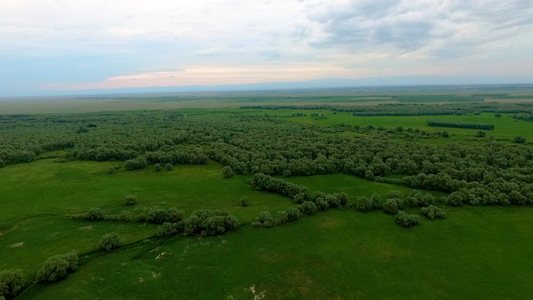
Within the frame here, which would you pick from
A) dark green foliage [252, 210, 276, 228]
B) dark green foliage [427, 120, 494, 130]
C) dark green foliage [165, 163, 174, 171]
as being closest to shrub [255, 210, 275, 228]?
→ dark green foliage [252, 210, 276, 228]

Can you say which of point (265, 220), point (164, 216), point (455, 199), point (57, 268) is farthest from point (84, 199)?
point (455, 199)

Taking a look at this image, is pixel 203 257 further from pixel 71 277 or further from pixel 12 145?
pixel 12 145

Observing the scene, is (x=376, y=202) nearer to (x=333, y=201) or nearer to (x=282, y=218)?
(x=333, y=201)

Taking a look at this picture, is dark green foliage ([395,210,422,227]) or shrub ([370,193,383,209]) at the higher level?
shrub ([370,193,383,209])

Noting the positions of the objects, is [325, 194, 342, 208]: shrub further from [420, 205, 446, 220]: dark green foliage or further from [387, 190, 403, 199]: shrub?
[420, 205, 446, 220]: dark green foliage

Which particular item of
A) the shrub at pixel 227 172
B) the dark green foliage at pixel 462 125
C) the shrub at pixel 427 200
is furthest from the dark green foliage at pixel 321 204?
the dark green foliage at pixel 462 125

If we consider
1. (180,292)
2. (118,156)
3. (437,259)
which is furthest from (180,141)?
(437,259)
